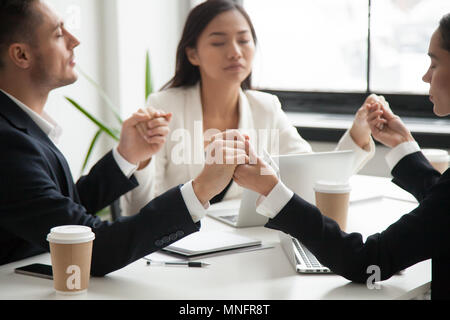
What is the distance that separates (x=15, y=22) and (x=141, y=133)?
0.48 meters

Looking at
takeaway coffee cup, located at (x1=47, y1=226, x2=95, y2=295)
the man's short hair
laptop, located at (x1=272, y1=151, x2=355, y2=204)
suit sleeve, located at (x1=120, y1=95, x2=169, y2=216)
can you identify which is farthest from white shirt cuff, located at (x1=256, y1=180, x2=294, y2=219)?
suit sleeve, located at (x1=120, y1=95, x2=169, y2=216)

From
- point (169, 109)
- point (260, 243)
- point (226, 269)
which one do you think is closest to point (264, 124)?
point (169, 109)

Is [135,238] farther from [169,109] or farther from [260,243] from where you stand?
[169,109]

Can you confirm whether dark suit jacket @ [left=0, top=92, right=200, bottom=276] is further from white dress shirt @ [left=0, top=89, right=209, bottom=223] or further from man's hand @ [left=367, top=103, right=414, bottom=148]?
man's hand @ [left=367, top=103, right=414, bottom=148]

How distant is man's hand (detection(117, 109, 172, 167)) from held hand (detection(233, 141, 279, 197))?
0.49 metres

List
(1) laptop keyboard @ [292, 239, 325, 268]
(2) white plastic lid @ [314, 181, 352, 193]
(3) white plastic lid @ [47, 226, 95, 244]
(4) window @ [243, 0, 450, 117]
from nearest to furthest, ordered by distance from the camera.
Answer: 1. (3) white plastic lid @ [47, 226, 95, 244]
2. (1) laptop keyboard @ [292, 239, 325, 268]
3. (2) white plastic lid @ [314, 181, 352, 193]
4. (4) window @ [243, 0, 450, 117]

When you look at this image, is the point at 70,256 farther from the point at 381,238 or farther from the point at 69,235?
the point at 381,238

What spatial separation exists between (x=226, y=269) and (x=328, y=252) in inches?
10.0

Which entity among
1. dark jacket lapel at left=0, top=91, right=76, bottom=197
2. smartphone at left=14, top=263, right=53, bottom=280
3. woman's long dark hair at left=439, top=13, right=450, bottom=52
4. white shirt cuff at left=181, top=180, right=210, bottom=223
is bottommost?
smartphone at left=14, top=263, right=53, bottom=280

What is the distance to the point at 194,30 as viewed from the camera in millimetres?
2641

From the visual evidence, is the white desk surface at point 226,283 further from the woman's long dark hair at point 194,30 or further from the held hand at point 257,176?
the woman's long dark hair at point 194,30

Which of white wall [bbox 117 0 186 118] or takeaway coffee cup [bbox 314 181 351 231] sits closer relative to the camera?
takeaway coffee cup [bbox 314 181 351 231]

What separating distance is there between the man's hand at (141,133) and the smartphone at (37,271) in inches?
20.3

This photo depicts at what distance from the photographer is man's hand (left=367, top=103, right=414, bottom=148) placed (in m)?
1.91
